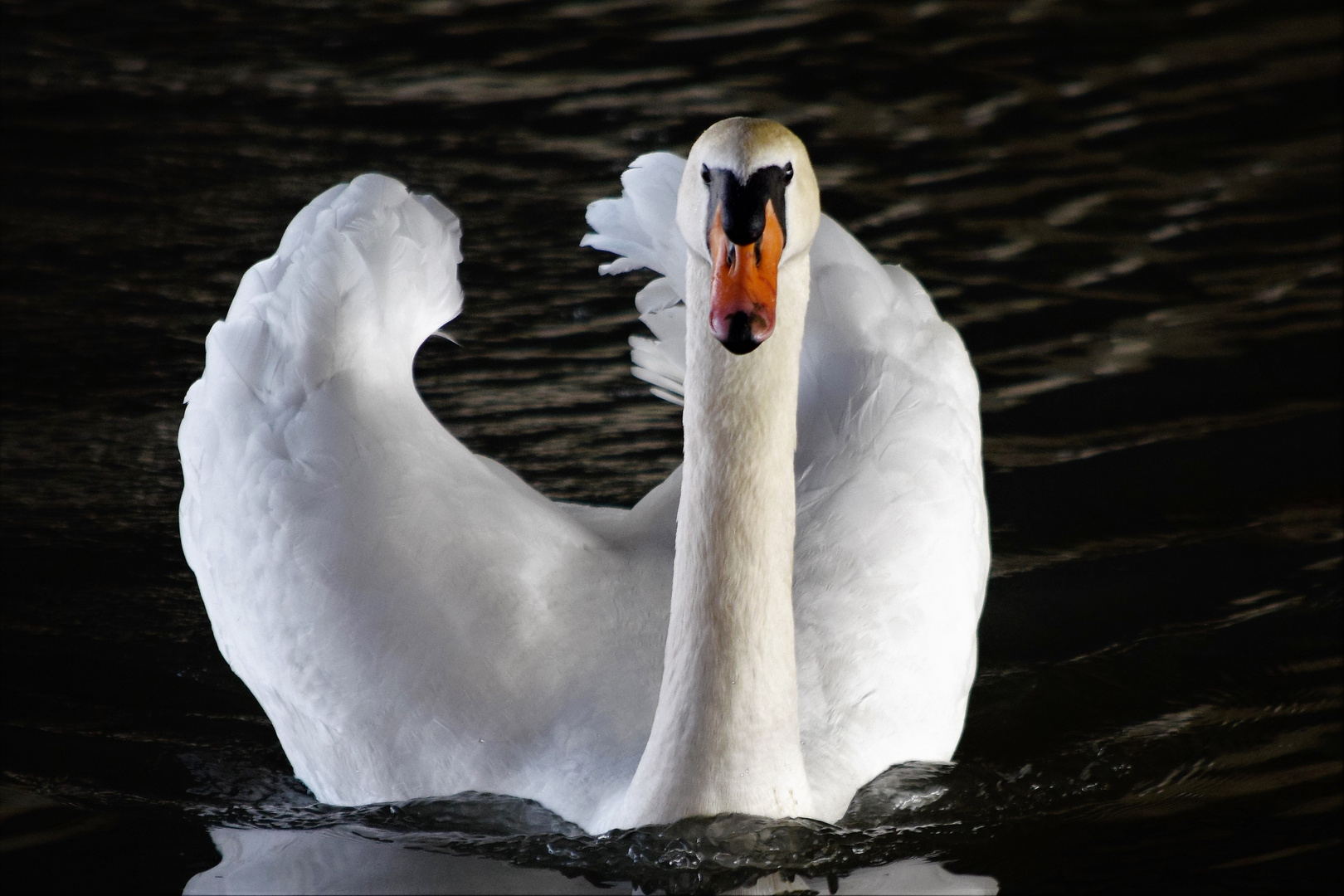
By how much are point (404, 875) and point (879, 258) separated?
208 inches

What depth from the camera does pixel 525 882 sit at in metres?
4.25

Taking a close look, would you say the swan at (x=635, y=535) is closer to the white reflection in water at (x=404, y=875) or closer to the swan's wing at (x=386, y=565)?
the swan's wing at (x=386, y=565)

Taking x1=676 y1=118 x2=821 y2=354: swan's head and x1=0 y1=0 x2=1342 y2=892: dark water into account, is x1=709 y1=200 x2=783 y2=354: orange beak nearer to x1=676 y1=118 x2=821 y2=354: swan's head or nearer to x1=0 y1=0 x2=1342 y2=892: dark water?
x1=676 y1=118 x2=821 y2=354: swan's head

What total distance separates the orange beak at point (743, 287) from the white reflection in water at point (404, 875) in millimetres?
1394

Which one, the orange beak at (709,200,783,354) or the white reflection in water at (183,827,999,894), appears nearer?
the orange beak at (709,200,783,354)

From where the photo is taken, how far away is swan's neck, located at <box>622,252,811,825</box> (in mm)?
3859

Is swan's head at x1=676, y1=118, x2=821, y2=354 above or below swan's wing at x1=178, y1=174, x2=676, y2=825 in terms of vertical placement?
above

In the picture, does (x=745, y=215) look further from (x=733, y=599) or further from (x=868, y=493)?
(x=868, y=493)

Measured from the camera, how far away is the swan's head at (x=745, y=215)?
3.46m

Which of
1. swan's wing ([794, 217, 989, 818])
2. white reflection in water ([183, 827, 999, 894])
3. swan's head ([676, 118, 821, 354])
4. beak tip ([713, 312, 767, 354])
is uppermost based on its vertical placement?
swan's head ([676, 118, 821, 354])

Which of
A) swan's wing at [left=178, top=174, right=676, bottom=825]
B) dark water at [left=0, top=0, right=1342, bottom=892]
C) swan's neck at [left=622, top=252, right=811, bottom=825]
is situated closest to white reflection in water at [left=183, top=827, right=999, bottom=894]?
dark water at [left=0, top=0, right=1342, bottom=892]

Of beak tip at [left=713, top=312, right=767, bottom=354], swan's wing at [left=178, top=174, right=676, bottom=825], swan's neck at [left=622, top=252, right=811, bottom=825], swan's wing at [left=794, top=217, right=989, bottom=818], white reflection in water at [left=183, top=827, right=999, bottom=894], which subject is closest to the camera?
beak tip at [left=713, top=312, right=767, bottom=354]

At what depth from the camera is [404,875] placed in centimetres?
434

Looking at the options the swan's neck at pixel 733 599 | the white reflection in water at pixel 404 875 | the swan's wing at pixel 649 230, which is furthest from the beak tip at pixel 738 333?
the swan's wing at pixel 649 230
